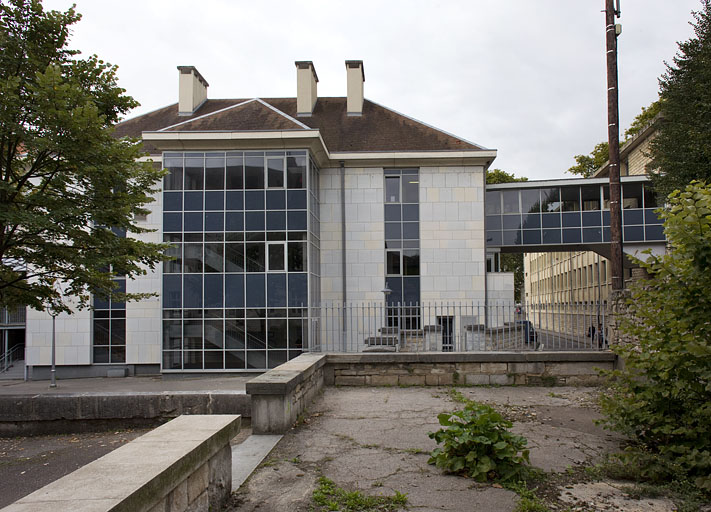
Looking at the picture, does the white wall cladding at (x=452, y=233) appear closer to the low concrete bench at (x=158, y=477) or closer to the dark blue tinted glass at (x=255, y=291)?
the dark blue tinted glass at (x=255, y=291)

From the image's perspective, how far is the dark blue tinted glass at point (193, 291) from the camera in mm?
25000

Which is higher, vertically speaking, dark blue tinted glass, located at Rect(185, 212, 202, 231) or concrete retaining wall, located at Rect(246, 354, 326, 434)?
dark blue tinted glass, located at Rect(185, 212, 202, 231)

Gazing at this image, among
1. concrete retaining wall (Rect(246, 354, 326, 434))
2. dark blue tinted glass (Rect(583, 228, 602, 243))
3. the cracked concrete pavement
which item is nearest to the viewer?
the cracked concrete pavement

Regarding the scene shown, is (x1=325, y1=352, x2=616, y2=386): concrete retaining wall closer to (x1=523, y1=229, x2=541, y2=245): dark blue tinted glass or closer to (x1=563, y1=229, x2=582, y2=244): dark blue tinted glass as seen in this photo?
(x1=523, y1=229, x2=541, y2=245): dark blue tinted glass

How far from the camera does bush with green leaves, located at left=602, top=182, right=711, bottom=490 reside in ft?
17.4

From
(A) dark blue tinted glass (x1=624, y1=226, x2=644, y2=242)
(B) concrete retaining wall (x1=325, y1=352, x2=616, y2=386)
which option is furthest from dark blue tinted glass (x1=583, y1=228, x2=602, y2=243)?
(B) concrete retaining wall (x1=325, y1=352, x2=616, y2=386)

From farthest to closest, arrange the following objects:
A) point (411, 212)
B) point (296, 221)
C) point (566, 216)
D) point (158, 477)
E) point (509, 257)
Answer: point (509, 257), point (566, 216), point (411, 212), point (296, 221), point (158, 477)

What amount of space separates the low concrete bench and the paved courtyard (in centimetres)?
58

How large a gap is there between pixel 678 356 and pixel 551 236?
23924mm

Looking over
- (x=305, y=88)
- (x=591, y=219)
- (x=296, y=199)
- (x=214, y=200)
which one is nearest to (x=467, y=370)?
(x=296, y=199)

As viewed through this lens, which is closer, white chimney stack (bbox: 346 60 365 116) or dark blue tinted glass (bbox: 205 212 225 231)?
dark blue tinted glass (bbox: 205 212 225 231)

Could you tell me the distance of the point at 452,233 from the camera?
27422 mm

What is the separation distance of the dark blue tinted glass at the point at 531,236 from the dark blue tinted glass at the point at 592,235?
6.88 feet

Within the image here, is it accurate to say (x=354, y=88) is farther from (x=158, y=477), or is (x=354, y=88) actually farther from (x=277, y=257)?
(x=158, y=477)
